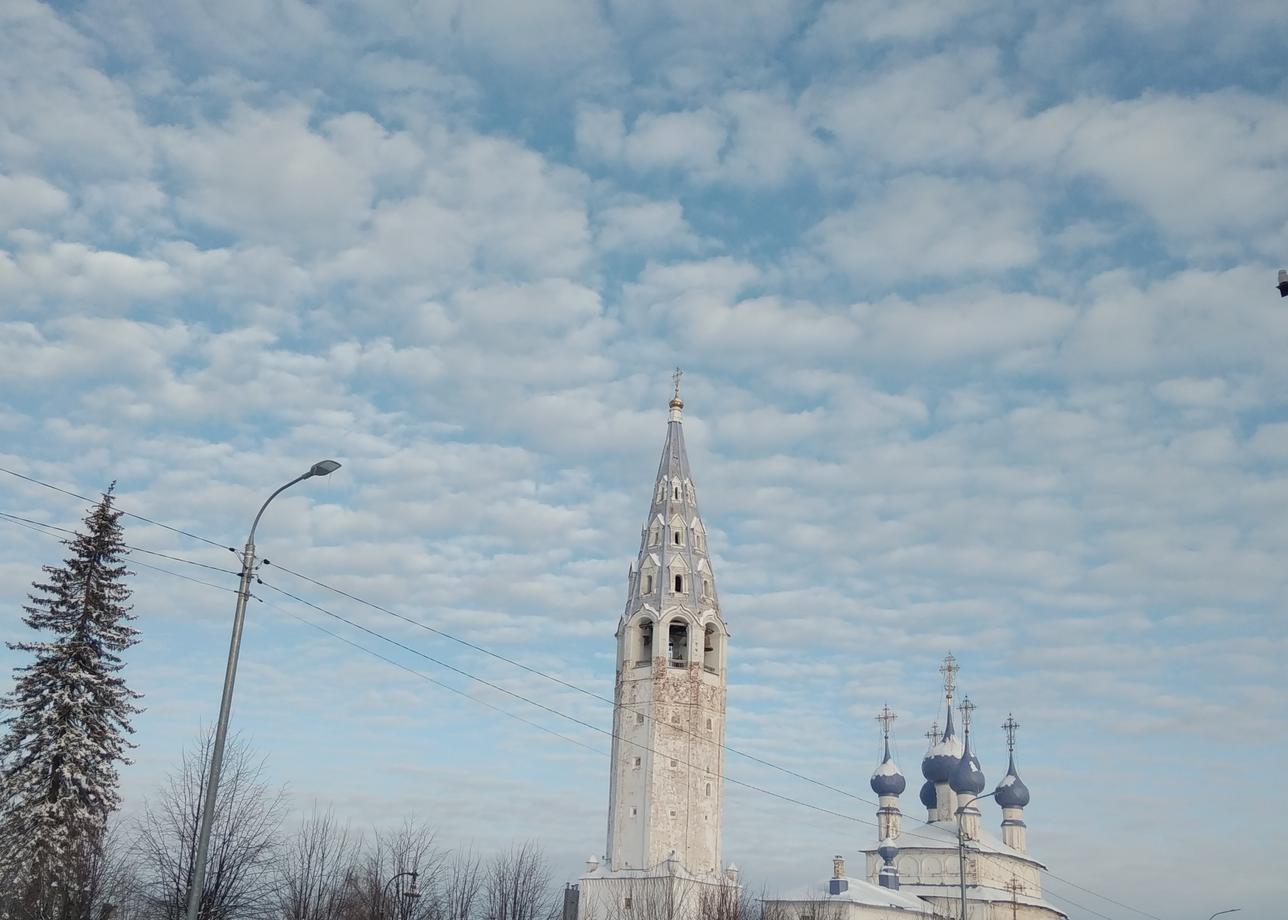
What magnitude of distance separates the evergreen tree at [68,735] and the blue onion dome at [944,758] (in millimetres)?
66998

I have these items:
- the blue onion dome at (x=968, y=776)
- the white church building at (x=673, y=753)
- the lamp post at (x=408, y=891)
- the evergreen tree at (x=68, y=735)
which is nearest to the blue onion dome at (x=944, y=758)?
the blue onion dome at (x=968, y=776)

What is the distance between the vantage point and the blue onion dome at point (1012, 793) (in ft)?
312

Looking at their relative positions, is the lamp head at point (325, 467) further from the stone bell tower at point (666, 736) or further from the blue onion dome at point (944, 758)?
the blue onion dome at point (944, 758)

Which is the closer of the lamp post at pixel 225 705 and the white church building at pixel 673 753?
the lamp post at pixel 225 705

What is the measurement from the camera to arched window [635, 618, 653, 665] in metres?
63.9

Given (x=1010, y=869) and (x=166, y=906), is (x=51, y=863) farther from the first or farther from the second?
(x=1010, y=869)

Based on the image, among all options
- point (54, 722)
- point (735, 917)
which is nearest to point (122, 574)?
point (54, 722)

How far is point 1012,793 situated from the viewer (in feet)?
312

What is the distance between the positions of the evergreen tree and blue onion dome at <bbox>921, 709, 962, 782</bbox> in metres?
67.0

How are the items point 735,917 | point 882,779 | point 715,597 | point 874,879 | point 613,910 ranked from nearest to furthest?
point 735,917 < point 613,910 < point 715,597 < point 874,879 < point 882,779

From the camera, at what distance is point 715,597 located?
65.9 meters

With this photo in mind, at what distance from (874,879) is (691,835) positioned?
3136 centimetres

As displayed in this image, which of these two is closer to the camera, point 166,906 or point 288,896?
point 166,906

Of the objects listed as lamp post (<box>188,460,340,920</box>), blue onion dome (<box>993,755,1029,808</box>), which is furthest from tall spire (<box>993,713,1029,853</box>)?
lamp post (<box>188,460,340,920</box>)
